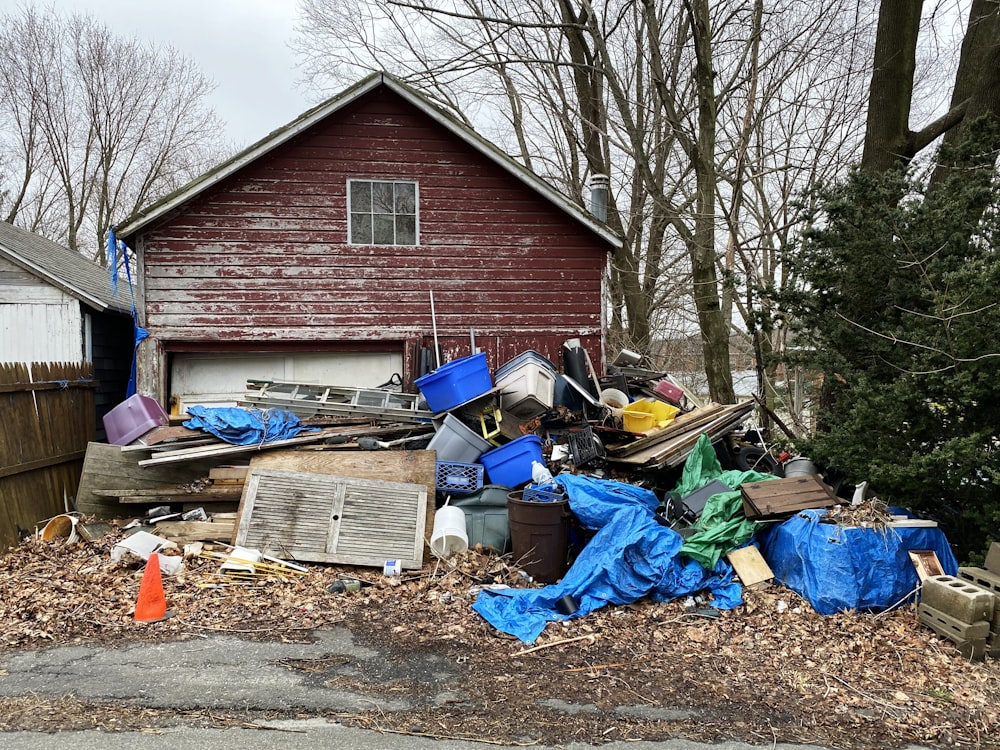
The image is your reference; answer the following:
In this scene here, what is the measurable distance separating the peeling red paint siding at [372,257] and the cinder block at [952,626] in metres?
6.24

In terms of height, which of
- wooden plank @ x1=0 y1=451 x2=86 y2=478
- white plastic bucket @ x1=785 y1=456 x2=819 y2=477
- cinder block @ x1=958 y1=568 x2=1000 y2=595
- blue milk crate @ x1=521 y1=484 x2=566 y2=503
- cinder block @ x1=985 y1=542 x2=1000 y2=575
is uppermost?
wooden plank @ x1=0 y1=451 x2=86 y2=478

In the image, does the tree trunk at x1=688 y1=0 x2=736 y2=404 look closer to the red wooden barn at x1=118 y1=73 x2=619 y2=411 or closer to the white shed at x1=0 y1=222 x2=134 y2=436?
the red wooden barn at x1=118 y1=73 x2=619 y2=411

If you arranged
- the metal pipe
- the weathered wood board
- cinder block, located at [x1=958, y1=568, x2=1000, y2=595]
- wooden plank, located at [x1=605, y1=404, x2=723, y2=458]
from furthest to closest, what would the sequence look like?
the metal pipe
wooden plank, located at [x1=605, y1=404, x2=723, y2=458]
the weathered wood board
cinder block, located at [x1=958, y1=568, x2=1000, y2=595]

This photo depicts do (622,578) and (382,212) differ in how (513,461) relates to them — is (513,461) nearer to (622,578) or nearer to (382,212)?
A: (622,578)

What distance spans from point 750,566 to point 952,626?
1.59m

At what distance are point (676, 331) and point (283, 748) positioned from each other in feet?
64.9

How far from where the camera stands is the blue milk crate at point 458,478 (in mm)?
7660

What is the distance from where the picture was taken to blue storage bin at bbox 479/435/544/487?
800cm

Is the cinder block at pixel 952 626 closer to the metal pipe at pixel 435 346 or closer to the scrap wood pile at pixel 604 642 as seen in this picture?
the scrap wood pile at pixel 604 642

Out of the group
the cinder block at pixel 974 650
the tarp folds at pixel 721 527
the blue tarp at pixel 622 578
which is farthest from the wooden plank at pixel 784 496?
the cinder block at pixel 974 650

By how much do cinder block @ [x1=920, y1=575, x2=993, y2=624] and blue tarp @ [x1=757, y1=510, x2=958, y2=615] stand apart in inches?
12.3

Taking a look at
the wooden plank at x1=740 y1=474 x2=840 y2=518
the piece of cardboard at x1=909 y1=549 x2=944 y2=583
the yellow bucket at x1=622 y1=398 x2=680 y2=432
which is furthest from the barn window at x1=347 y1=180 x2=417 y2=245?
the piece of cardboard at x1=909 y1=549 x2=944 y2=583

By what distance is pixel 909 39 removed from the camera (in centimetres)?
989

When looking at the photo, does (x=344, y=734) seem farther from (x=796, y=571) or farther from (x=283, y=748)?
(x=796, y=571)
